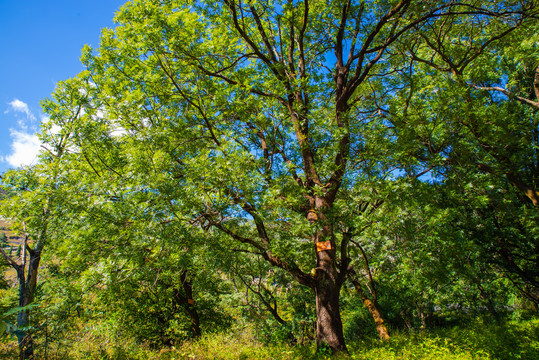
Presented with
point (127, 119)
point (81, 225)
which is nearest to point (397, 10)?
point (127, 119)

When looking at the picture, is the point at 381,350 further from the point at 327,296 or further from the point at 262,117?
the point at 262,117

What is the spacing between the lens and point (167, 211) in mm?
5938

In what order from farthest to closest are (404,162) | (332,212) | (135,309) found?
(135,309), (404,162), (332,212)

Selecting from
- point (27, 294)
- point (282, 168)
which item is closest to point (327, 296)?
point (282, 168)

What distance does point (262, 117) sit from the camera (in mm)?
8219

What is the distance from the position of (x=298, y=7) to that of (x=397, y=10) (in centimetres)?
275

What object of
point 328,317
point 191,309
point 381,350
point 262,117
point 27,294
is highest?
point 262,117

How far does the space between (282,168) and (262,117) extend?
1.95m

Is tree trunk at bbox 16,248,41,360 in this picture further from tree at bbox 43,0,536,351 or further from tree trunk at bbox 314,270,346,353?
tree trunk at bbox 314,270,346,353

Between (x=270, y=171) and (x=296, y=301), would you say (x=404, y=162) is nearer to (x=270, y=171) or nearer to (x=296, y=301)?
(x=270, y=171)

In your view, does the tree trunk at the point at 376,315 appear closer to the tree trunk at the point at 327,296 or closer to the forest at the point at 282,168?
the forest at the point at 282,168

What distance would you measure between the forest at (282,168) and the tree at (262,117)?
0.21ft

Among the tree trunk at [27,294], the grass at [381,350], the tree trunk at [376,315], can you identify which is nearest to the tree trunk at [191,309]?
the grass at [381,350]

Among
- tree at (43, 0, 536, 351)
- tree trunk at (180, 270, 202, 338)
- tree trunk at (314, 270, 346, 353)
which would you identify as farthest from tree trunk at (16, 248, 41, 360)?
tree trunk at (314, 270, 346, 353)
